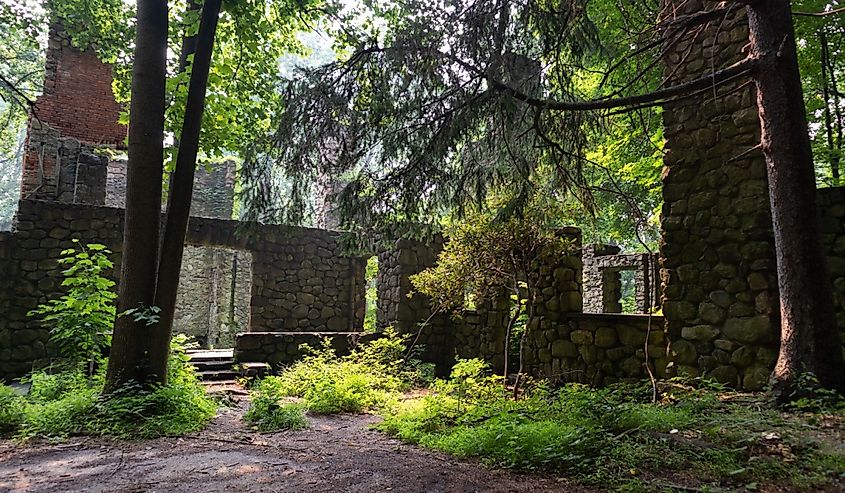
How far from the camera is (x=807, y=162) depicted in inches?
151

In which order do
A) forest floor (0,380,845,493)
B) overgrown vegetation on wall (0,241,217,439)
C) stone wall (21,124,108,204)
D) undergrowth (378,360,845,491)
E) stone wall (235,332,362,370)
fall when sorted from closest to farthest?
undergrowth (378,360,845,491), forest floor (0,380,845,493), overgrown vegetation on wall (0,241,217,439), stone wall (235,332,362,370), stone wall (21,124,108,204)

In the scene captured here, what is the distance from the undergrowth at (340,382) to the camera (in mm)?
5449

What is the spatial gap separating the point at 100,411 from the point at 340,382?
263 centimetres

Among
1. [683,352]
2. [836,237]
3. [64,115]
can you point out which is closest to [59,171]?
[64,115]

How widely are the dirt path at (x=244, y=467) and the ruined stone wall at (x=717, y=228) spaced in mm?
2854

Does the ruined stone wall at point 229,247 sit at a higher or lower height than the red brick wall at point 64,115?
lower

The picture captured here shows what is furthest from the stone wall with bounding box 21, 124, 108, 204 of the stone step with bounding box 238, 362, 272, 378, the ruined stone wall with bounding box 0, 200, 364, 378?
the stone step with bounding box 238, 362, 272, 378

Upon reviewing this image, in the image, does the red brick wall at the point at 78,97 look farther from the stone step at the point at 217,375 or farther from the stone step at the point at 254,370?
the stone step at the point at 254,370

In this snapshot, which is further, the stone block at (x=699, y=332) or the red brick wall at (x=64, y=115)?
the red brick wall at (x=64, y=115)

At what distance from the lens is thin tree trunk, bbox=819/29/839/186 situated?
26.0 ft

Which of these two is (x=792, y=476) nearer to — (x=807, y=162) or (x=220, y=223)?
(x=807, y=162)

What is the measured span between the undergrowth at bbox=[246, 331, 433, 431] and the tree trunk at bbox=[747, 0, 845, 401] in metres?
3.86

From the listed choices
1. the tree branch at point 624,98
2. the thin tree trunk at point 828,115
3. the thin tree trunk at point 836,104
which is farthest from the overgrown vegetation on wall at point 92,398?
the thin tree trunk at point 836,104

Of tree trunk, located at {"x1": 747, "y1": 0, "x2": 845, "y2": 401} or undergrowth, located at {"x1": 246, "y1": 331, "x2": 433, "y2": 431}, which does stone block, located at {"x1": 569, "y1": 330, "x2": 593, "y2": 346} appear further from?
tree trunk, located at {"x1": 747, "y1": 0, "x2": 845, "y2": 401}
